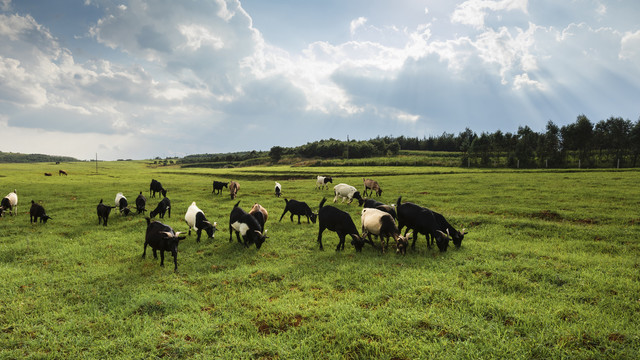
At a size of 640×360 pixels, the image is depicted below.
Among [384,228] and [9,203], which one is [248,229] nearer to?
[384,228]

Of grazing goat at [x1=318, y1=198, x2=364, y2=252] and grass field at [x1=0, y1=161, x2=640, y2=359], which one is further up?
grazing goat at [x1=318, y1=198, x2=364, y2=252]

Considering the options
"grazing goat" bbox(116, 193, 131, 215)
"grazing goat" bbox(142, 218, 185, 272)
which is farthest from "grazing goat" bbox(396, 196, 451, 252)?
"grazing goat" bbox(116, 193, 131, 215)

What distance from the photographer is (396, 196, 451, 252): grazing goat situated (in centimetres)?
1084

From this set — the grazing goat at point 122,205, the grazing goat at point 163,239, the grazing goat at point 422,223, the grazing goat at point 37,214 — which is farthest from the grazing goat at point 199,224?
the grazing goat at point 37,214

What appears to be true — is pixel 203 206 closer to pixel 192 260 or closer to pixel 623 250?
pixel 192 260

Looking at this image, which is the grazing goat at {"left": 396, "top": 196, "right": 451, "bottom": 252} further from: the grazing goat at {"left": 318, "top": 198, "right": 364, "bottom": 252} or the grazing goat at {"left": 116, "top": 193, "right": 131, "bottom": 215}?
the grazing goat at {"left": 116, "top": 193, "right": 131, "bottom": 215}

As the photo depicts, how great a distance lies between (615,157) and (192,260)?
76.3 meters

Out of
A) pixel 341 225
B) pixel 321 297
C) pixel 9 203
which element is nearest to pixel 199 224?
pixel 341 225

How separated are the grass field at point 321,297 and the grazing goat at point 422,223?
62 centimetres

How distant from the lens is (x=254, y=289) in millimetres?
7715

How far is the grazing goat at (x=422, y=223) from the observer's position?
10.8m

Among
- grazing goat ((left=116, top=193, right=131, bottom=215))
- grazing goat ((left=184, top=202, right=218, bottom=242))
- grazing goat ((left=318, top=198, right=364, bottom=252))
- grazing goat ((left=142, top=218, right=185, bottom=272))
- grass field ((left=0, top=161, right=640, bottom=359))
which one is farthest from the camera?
grazing goat ((left=116, top=193, right=131, bottom=215))

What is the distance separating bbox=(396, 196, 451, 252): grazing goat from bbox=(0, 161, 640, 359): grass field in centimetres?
62

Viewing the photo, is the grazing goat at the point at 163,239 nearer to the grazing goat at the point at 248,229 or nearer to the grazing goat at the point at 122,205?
the grazing goat at the point at 248,229
